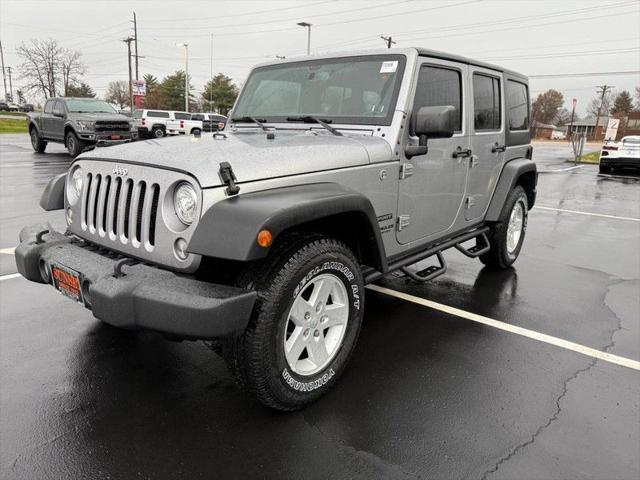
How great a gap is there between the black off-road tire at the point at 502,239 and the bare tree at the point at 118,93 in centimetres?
9617

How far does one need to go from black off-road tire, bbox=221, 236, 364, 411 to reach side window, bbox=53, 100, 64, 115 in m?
16.3

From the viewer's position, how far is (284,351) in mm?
2494

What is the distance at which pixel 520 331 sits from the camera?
3867 mm

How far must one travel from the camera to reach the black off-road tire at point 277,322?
2.33 metres

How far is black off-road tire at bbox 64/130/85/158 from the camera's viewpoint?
619 inches

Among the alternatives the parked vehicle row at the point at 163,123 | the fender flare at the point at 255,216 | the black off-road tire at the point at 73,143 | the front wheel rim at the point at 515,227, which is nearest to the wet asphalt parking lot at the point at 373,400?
the front wheel rim at the point at 515,227

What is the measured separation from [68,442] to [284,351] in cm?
115

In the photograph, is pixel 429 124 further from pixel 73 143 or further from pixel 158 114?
pixel 158 114

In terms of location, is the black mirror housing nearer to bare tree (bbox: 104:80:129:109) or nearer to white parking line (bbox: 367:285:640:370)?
white parking line (bbox: 367:285:640:370)

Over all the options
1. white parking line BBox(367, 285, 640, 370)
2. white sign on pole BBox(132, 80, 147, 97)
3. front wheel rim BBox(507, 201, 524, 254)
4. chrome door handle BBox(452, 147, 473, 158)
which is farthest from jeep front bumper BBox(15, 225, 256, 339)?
white sign on pole BBox(132, 80, 147, 97)

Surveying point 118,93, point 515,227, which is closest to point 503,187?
point 515,227

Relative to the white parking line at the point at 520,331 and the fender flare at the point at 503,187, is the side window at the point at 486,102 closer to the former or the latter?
the fender flare at the point at 503,187

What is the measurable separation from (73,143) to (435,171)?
50.5ft

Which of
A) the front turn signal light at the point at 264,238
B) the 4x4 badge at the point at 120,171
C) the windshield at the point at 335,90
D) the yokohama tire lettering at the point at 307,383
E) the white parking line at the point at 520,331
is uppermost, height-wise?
the windshield at the point at 335,90
